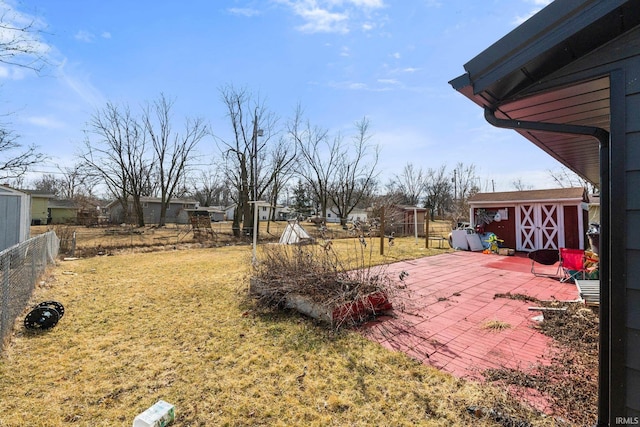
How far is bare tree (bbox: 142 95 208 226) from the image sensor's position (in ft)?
83.4

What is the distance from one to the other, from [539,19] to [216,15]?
7.39 m

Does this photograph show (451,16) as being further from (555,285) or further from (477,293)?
(555,285)

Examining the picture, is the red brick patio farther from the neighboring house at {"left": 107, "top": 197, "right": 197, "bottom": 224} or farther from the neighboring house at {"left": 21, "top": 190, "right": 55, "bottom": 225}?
the neighboring house at {"left": 21, "top": 190, "right": 55, "bottom": 225}

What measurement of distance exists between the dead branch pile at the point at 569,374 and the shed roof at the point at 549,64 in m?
2.31

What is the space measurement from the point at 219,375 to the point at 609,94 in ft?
12.3

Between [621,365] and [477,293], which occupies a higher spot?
[621,365]

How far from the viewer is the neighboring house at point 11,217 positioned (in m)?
7.79

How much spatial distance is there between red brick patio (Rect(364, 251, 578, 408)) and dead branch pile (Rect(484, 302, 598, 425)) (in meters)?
0.14

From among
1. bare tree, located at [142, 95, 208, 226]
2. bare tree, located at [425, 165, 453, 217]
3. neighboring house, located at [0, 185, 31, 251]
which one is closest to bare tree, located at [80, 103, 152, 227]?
bare tree, located at [142, 95, 208, 226]

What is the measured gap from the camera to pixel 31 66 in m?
5.04

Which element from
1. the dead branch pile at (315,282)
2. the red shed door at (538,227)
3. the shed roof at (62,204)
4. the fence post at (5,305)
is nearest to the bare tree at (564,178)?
the red shed door at (538,227)

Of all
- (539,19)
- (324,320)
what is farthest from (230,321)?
(539,19)

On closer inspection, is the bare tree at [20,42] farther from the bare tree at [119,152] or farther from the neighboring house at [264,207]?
the bare tree at [119,152]

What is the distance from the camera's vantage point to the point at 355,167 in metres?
30.2
